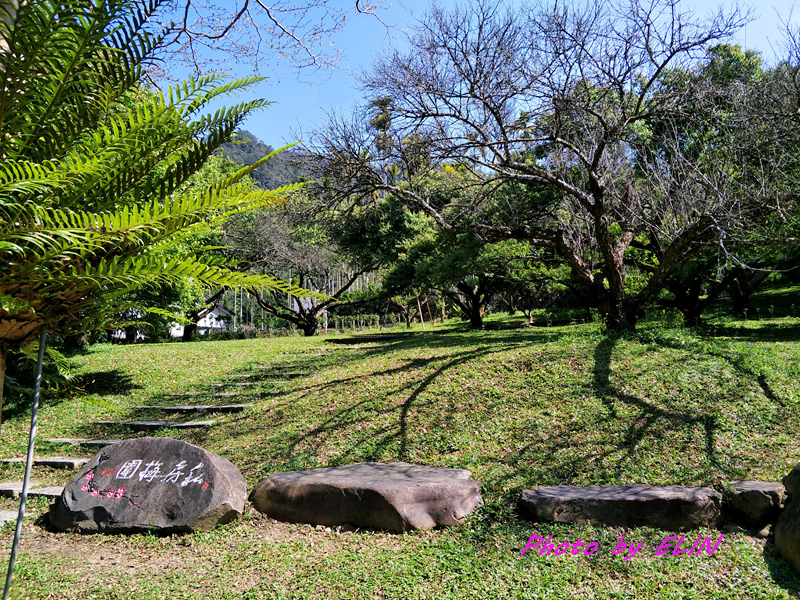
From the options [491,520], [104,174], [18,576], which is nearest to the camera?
[104,174]

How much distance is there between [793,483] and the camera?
13.5ft

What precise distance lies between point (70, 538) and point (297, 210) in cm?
814

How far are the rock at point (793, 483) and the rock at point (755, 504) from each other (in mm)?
72

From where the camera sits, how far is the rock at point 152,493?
4742mm

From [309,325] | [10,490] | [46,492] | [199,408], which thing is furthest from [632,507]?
[309,325]

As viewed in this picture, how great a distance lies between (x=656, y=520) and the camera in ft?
13.9

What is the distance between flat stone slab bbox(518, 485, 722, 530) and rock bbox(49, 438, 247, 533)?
278 cm

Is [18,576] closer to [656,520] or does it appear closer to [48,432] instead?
[656,520]

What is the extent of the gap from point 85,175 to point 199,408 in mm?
7792

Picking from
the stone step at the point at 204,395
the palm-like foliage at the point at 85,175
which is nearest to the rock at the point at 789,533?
the palm-like foliage at the point at 85,175

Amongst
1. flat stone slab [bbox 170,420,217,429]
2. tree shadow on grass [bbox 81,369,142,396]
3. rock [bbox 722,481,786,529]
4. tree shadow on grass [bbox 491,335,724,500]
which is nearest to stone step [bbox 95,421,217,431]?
flat stone slab [bbox 170,420,217,429]

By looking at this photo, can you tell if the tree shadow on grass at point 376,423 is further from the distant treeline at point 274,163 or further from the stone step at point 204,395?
the distant treeline at point 274,163

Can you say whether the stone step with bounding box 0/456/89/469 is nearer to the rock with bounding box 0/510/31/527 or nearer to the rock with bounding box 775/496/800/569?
the rock with bounding box 0/510/31/527

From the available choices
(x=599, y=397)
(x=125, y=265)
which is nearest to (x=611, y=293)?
(x=599, y=397)
